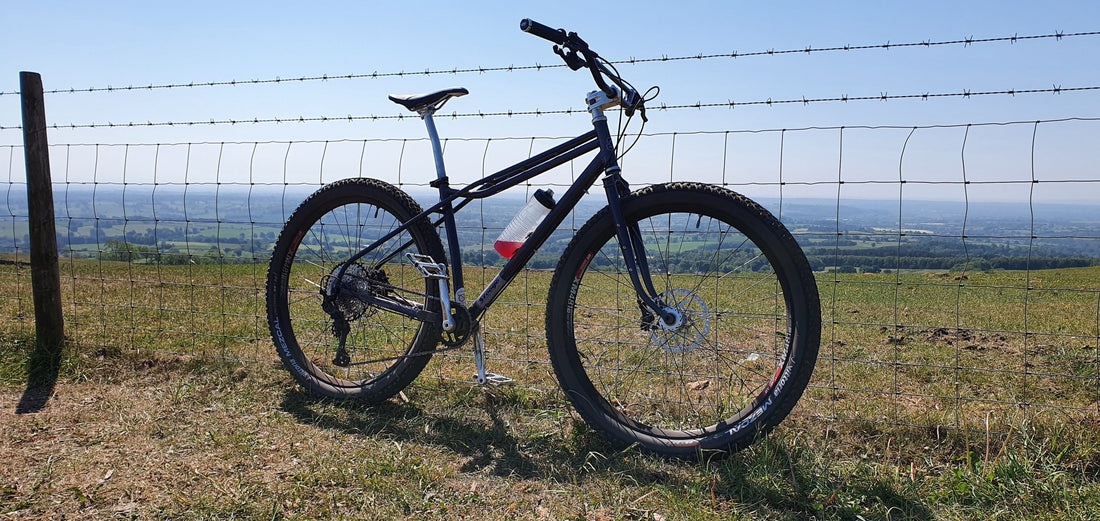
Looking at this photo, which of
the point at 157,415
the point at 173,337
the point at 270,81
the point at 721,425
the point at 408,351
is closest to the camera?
the point at 721,425

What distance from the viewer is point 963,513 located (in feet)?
9.13

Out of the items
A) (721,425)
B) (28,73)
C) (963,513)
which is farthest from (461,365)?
(28,73)

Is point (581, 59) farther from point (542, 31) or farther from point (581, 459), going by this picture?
point (581, 459)

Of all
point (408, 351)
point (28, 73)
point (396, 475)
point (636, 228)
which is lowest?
point (396, 475)

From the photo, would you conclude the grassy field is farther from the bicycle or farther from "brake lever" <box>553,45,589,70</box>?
"brake lever" <box>553,45,589,70</box>

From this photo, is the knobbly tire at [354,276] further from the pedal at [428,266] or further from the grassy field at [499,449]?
the grassy field at [499,449]

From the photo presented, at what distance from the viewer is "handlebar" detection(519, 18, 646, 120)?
3.31 meters

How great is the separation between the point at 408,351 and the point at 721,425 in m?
1.83

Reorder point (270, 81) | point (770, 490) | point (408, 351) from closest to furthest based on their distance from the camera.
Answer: point (770, 490) < point (408, 351) < point (270, 81)

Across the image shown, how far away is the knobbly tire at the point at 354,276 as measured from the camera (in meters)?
4.05

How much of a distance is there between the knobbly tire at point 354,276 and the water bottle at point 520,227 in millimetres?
418

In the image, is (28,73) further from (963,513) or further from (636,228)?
(963,513)

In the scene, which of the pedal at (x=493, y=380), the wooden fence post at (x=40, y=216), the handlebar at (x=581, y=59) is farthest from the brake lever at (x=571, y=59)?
the wooden fence post at (x=40, y=216)

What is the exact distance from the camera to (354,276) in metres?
Answer: 4.20
